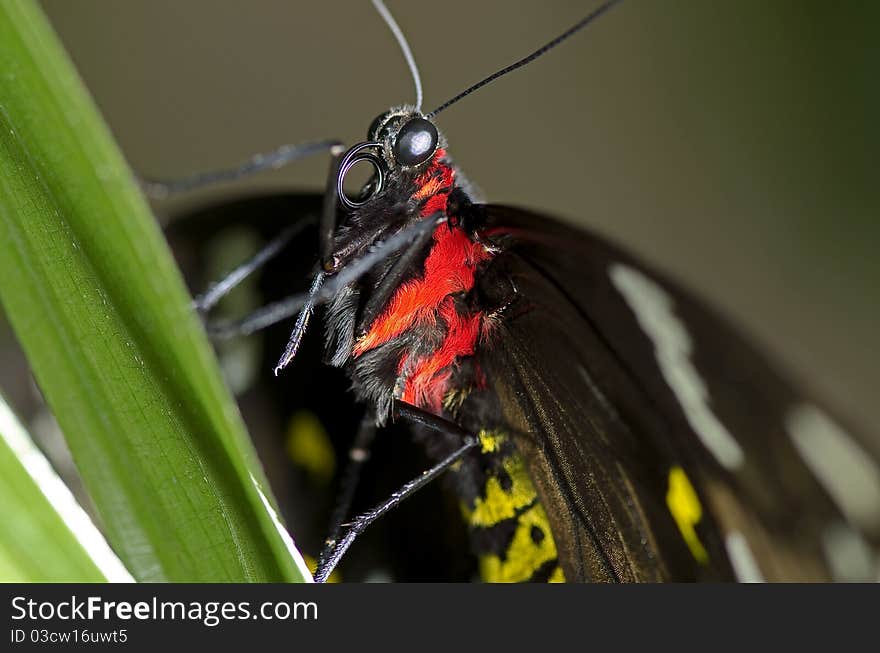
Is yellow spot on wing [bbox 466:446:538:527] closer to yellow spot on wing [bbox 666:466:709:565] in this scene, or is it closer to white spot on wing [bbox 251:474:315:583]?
yellow spot on wing [bbox 666:466:709:565]

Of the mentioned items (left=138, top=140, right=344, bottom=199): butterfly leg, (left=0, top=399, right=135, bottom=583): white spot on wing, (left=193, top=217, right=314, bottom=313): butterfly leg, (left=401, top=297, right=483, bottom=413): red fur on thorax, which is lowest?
(left=0, top=399, right=135, bottom=583): white spot on wing

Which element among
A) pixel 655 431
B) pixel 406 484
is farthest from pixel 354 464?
pixel 655 431

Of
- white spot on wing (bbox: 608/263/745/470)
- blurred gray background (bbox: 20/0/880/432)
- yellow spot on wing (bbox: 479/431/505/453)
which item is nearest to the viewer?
white spot on wing (bbox: 608/263/745/470)

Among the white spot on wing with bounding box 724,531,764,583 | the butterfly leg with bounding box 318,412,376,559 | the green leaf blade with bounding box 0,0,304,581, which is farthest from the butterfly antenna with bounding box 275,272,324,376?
the white spot on wing with bounding box 724,531,764,583

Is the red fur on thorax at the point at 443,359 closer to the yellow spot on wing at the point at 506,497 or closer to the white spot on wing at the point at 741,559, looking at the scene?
the yellow spot on wing at the point at 506,497

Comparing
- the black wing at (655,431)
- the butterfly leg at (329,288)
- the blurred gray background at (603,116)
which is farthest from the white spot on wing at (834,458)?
the blurred gray background at (603,116)

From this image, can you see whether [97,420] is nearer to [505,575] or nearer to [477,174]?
[505,575]

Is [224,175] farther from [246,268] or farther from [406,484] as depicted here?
[406,484]
